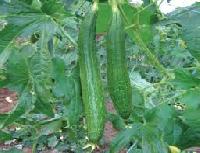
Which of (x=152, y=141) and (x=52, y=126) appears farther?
(x=52, y=126)

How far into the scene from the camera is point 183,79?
1.92m

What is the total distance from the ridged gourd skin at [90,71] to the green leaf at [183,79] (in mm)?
369

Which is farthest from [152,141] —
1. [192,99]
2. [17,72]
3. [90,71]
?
[17,72]

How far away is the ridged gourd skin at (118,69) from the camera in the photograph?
1562mm

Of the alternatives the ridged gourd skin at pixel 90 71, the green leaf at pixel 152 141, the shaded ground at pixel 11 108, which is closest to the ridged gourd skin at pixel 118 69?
the ridged gourd skin at pixel 90 71

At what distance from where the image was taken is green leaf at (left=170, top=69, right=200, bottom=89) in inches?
75.1

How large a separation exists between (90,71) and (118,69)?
0.09 meters

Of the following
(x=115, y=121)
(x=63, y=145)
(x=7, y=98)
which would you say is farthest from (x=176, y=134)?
(x=7, y=98)

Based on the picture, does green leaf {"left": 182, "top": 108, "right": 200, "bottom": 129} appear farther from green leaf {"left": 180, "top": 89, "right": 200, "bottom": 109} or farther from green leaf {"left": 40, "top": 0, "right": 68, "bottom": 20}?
green leaf {"left": 40, "top": 0, "right": 68, "bottom": 20}

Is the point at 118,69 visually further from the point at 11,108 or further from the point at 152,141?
the point at 11,108

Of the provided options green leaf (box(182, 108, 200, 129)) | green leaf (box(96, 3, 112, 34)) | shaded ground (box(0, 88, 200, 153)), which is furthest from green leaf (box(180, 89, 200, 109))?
shaded ground (box(0, 88, 200, 153))

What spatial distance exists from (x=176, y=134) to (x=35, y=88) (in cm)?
55

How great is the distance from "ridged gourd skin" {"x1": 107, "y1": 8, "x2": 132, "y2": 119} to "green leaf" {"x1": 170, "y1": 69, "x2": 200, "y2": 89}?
1.16 feet

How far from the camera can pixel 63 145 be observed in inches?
203
